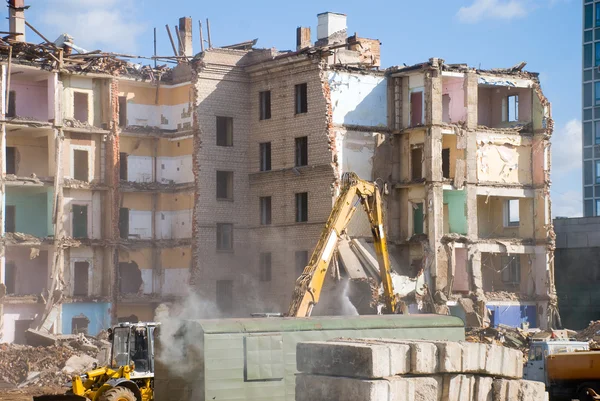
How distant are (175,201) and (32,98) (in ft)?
25.7

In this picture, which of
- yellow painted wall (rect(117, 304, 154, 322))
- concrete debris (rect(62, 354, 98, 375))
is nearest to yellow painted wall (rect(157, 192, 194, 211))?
yellow painted wall (rect(117, 304, 154, 322))

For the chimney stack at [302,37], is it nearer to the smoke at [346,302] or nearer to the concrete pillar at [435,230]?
the concrete pillar at [435,230]

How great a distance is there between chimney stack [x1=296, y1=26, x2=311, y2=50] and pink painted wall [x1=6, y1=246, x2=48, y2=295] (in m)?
16.6

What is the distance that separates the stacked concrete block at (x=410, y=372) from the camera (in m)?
16.1

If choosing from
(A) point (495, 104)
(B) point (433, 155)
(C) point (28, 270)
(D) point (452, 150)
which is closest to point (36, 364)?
(C) point (28, 270)

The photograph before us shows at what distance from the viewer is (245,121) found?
52.8 metres

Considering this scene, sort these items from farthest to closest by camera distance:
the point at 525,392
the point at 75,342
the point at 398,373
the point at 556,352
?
the point at 75,342
the point at 556,352
the point at 525,392
the point at 398,373

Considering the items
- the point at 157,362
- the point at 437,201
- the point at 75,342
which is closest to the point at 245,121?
the point at 437,201

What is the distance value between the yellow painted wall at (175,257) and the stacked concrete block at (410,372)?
3467 centimetres

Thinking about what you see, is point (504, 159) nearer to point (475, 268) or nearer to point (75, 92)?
point (475, 268)

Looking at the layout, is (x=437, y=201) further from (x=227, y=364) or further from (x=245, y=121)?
(x=227, y=364)

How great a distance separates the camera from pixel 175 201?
173 ft

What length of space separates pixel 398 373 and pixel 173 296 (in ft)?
119

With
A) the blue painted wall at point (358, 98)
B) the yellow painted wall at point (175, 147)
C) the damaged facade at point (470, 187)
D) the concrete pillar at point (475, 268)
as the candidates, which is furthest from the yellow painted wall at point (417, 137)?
the yellow painted wall at point (175, 147)
